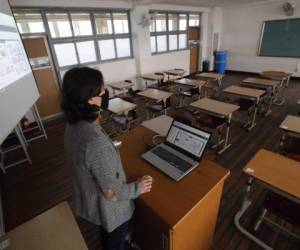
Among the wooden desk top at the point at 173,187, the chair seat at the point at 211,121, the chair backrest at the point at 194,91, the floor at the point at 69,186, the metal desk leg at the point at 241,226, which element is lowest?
the floor at the point at 69,186

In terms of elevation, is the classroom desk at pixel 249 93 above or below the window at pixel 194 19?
below

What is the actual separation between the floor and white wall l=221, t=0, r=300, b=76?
14.9ft

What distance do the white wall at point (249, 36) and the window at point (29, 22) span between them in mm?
7994

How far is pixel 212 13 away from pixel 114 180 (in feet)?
31.1

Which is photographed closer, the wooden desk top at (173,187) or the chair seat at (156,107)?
the wooden desk top at (173,187)

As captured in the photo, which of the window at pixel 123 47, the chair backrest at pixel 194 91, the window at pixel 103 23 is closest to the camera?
the chair backrest at pixel 194 91

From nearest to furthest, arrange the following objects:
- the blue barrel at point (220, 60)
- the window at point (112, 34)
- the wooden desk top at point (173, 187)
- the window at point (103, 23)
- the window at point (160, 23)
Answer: the wooden desk top at point (173, 187) → the window at point (103, 23) → the window at point (112, 34) → the window at point (160, 23) → the blue barrel at point (220, 60)

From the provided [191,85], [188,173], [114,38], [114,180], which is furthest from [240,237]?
[114,38]

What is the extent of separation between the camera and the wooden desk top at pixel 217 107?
2876 millimetres

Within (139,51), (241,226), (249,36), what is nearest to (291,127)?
(241,226)

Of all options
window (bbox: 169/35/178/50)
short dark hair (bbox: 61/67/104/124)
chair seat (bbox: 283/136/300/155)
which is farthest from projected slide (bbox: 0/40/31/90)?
window (bbox: 169/35/178/50)

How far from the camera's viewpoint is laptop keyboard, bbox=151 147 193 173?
1258 mm

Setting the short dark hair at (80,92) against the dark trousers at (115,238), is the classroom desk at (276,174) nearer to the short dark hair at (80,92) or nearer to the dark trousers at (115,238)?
the dark trousers at (115,238)

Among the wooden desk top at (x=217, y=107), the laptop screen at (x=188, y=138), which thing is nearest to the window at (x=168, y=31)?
the wooden desk top at (x=217, y=107)
